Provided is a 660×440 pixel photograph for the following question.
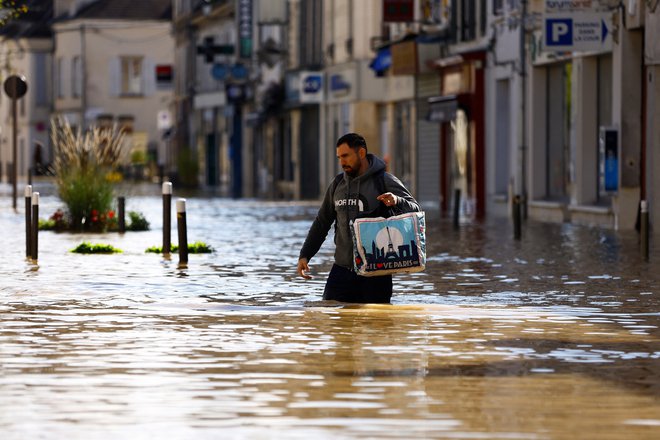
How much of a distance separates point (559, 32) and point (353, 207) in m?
17.6

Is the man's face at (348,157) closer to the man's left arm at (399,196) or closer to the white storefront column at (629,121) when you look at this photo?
the man's left arm at (399,196)

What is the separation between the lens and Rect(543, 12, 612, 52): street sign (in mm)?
30375

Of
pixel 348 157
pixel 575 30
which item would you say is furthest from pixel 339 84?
pixel 348 157

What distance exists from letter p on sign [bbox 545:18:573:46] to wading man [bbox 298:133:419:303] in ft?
56.2

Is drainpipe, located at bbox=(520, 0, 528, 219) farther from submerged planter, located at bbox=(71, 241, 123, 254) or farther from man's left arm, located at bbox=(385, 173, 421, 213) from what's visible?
man's left arm, located at bbox=(385, 173, 421, 213)

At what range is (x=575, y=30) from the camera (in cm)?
3048

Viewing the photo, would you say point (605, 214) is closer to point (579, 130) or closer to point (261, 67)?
point (579, 130)

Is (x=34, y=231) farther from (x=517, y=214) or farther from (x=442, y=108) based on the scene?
(x=442, y=108)

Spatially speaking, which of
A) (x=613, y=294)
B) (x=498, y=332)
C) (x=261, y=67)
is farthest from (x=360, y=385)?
(x=261, y=67)

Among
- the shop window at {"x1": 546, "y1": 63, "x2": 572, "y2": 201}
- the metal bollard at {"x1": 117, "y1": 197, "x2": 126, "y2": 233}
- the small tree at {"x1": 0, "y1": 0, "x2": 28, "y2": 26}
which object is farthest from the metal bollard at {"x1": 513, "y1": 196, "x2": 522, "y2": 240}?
the shop window at {"x1": 546, "y1": 63, "x2": 572, "y2": 201}

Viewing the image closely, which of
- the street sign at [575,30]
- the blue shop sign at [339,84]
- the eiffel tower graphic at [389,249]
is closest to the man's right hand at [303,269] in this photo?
the eiffel tower graphic at [389,249]

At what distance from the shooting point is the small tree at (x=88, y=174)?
28.5 m

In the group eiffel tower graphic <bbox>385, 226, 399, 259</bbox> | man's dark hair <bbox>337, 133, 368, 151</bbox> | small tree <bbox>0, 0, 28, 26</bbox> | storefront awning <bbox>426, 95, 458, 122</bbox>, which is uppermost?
small tree <bbox>0, 0, 28, 26</bbox>

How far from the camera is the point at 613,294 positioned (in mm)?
16062
